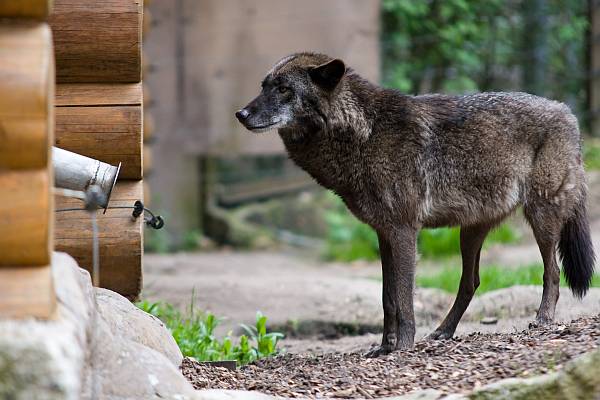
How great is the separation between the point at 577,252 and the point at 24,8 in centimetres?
361

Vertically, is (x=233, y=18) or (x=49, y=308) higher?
(x=233, y=18)

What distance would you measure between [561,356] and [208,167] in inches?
318

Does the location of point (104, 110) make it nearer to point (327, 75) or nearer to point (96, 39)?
point (96, 39)

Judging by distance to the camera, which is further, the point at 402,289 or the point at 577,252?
the point at 577,252

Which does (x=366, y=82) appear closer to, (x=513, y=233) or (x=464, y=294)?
(x=464, y=294)

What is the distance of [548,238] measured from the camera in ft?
16.6

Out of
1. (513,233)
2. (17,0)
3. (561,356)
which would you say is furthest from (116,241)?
(513,233)

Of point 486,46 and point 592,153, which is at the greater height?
point 486,46

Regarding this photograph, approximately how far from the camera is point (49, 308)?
2660 millimetres

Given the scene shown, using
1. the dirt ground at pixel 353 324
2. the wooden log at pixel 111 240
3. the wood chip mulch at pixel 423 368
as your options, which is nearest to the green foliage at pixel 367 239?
the dirt ground at pixel 353 324

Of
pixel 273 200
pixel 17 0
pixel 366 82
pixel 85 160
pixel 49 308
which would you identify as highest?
pixel 17 0

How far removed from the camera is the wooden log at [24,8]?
2.70 metres

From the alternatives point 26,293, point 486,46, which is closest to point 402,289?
point 26,293

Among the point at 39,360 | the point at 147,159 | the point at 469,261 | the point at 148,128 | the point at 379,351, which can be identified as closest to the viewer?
the point at 39,360
